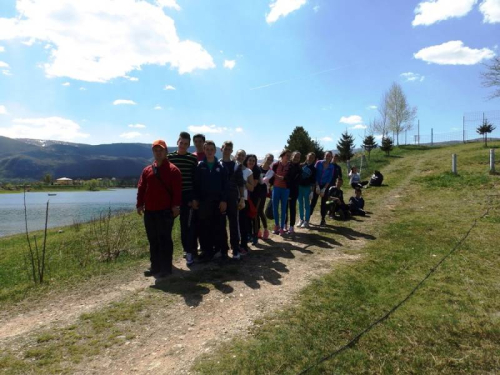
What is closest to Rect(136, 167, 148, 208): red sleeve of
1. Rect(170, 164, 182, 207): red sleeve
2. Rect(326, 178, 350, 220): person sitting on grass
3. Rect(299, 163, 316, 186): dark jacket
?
Rect(170, 164, 182, 207): red sleeve

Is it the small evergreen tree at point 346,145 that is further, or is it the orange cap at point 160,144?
the small evergreen tree at point 346,145

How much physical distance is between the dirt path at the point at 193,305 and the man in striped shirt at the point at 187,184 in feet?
1.73

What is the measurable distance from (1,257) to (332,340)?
41.4 ft

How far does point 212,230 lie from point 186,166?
1339 millimetres

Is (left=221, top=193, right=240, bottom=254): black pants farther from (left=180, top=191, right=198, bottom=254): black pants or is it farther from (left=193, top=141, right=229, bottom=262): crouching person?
(left=180, top=191, right=198, bottom=254): black pants

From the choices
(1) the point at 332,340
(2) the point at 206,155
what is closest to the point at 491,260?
(1) the point at 332,340

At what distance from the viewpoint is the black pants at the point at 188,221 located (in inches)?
223

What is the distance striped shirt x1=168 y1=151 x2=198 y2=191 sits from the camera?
221 inches

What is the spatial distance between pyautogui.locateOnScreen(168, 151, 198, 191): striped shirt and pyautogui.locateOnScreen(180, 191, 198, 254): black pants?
148 mm

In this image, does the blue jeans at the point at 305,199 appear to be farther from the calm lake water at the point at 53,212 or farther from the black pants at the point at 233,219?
the calm lake water at the point at 53,212

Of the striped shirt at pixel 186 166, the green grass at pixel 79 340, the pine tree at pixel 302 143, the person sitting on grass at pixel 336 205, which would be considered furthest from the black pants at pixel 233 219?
the pine tree at pixel 302 143

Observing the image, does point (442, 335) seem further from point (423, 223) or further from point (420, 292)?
point (423, 223)

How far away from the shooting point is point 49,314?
167 inches

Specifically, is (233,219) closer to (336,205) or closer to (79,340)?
(79,340)
